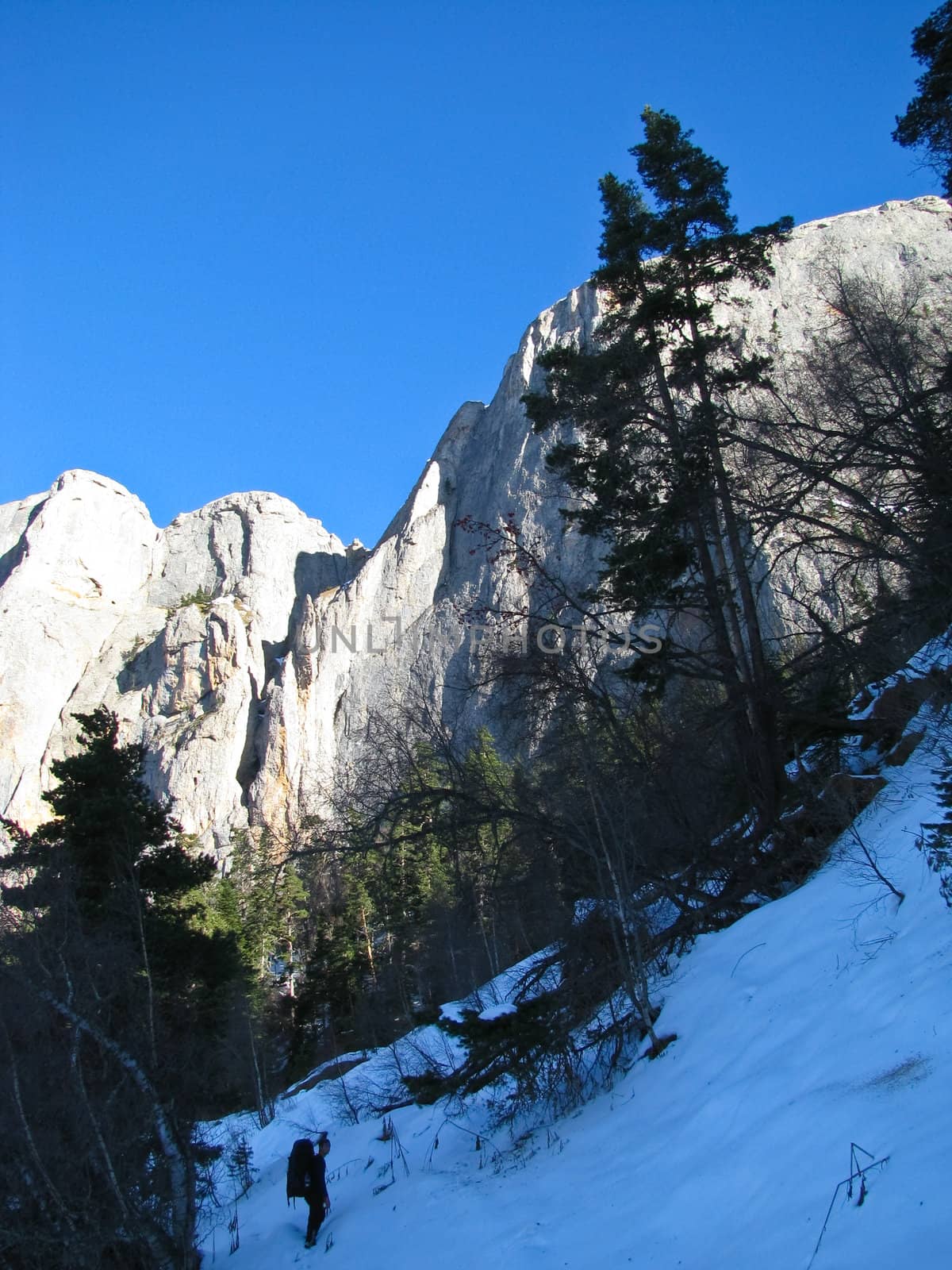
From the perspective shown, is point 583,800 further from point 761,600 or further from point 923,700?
point 761,600

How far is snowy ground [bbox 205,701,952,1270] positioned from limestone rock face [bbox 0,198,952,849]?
41308 millimetres

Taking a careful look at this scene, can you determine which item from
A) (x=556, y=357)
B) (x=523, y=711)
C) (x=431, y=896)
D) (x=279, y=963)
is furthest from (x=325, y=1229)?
(x=279, y=963)

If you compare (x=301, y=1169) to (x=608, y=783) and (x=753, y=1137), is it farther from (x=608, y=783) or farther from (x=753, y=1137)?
(x=753, y=1137)

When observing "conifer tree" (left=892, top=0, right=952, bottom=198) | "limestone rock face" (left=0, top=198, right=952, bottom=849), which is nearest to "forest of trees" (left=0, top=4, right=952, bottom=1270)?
"conifer tree" (left=892, top=0, right=952, bottom=198)

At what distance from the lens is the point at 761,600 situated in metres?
43.4

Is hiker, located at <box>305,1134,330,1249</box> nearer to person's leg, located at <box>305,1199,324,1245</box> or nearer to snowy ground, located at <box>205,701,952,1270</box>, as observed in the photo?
person's leg, located at <box>305,1199,324,1245</box>

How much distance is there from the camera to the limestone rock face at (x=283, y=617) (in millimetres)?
59062

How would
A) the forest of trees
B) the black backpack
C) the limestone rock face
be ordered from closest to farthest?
1. the forest of trees
2. the black backpack
3. the limestone rock face

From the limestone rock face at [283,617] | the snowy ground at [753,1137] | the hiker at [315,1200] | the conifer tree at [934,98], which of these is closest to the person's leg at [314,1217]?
the hiker at [315,1200]

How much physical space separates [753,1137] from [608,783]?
509 cm

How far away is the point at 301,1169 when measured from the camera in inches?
366

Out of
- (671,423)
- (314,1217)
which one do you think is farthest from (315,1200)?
(671,423)

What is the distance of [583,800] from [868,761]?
4.69 m

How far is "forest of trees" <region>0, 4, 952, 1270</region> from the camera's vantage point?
8719 millimetres
